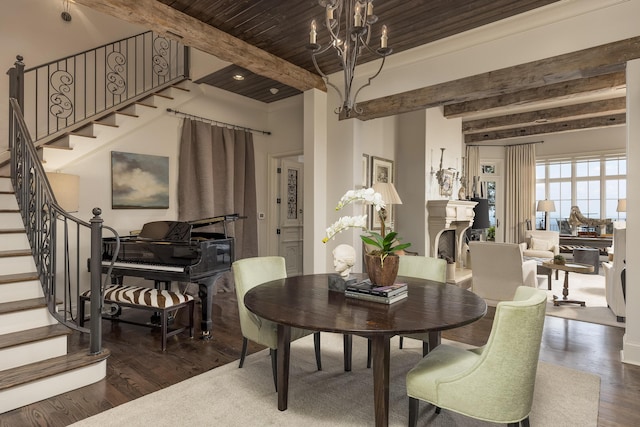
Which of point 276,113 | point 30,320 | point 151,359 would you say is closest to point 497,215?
point 276,113

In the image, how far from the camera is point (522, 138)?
29.9ft

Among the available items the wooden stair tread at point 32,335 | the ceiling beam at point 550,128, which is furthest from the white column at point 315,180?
the ceiling beam at point 550,128

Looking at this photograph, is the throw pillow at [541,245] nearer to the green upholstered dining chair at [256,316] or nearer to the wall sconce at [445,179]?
the wall sconce at [445,179]

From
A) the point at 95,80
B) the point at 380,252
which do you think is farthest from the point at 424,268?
the point at 95,80

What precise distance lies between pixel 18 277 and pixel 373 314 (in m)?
2.61

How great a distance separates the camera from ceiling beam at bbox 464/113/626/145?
721 cm

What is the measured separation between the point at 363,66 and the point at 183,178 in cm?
277

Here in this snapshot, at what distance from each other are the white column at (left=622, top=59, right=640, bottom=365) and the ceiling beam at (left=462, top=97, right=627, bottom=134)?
4.45 meters

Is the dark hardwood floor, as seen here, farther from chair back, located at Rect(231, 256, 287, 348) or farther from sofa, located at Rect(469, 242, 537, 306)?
chair back, located at Rect(231, 256, 287, 348)

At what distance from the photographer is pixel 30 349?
2.31 meters

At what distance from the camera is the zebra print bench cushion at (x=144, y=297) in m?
3.11

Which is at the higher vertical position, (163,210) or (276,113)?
(276,113)

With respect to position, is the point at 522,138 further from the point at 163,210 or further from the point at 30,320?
the point at 30,320

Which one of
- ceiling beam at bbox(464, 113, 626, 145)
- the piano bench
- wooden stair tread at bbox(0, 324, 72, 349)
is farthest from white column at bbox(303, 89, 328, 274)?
ceiling beam at bbox(464, 113, 626, 145)
